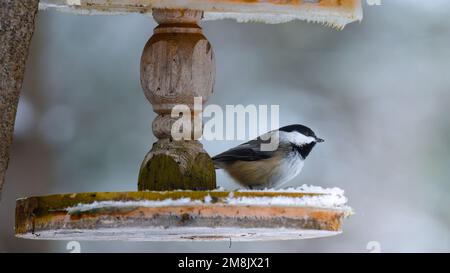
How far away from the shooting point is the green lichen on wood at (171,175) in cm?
275

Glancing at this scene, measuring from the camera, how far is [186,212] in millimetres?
2301

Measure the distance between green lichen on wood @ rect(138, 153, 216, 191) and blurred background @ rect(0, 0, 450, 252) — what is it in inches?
90.3

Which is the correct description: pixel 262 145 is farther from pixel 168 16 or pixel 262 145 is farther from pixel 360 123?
pixel 360 123

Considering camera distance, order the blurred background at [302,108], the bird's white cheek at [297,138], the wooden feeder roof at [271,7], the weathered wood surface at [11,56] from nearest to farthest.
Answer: the weathered wood surface at [11,56] → the wooden feeder roof at [271,7] → the bird's white cheek at [297,138] → the blurred background at [302,108]

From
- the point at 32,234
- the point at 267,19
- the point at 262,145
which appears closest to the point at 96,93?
the point at 262,145

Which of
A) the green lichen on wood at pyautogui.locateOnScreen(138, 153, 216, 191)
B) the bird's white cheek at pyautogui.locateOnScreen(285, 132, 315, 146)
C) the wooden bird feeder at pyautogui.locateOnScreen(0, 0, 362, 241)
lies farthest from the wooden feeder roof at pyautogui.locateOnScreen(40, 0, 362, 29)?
the bird's white cheek at pyautogui.locateOnScreen(285, 132, 315, 146)

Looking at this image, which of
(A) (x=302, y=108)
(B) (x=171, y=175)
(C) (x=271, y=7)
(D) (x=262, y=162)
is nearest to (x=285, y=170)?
(D) (x=262, y=162)

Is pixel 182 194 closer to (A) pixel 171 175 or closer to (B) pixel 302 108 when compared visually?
(A) pixel 171 175

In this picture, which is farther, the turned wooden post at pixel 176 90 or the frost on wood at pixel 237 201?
the turned wooden post at pixel 176 90

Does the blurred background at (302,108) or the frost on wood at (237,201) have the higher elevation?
the blurred background at (302,108)

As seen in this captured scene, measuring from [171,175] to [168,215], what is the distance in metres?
0.46

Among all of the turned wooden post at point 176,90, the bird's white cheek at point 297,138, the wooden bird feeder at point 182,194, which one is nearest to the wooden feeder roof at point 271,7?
the wooden bird feeder at point 182,194

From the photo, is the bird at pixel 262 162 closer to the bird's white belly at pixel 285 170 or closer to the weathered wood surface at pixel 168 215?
the bird's white belly at pixel 285 170

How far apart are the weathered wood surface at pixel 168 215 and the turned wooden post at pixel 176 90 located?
361mm
